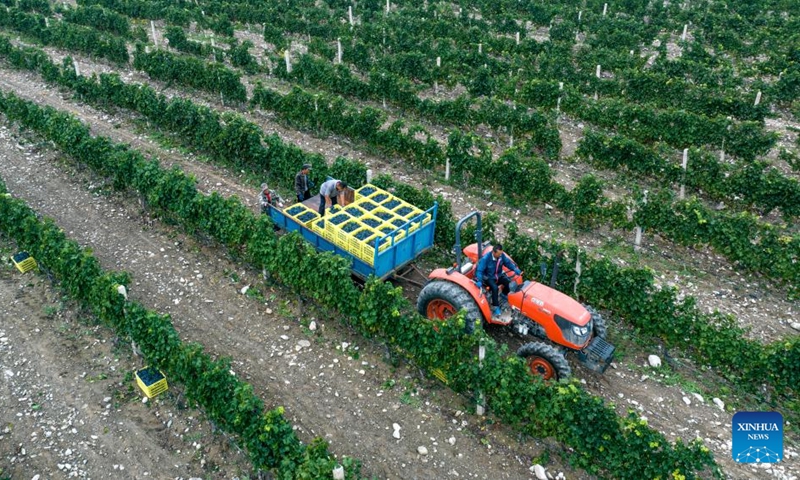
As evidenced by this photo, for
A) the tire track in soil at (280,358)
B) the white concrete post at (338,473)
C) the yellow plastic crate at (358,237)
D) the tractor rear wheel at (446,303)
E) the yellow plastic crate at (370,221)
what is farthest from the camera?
the yellow plastic crate at (370,221)

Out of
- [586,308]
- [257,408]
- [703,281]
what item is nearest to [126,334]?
[257,408]

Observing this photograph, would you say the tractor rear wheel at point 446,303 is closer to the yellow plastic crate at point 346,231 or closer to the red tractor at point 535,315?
the red tractor at point 535,315

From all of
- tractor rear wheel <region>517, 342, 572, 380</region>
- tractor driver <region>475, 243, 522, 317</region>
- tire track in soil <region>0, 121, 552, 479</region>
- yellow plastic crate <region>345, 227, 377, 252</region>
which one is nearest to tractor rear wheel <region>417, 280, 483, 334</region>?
tractor driver <region>475, 243, 522, 317</region>

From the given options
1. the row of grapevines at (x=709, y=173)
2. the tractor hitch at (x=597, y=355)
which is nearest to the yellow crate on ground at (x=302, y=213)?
the tractor hitch at (x=597, y=355)

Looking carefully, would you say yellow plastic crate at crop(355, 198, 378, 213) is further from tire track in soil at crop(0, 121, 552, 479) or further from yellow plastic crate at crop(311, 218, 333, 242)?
A: tire track in soil at crop(0, 121, 552, 479)

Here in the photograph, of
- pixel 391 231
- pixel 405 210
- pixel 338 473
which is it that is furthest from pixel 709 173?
pixel 338 473

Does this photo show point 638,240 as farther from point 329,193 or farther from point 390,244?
point 329,193

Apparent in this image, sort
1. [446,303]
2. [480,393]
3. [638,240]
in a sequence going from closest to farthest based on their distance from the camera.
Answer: [480,393]
[446,303]
[638,240]
